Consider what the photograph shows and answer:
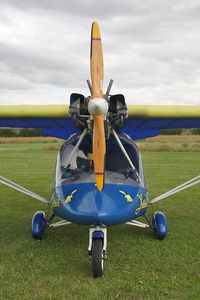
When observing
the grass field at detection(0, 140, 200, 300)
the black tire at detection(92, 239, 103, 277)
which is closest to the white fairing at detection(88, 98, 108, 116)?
the black tire at detection(92, 239, 103, 277)

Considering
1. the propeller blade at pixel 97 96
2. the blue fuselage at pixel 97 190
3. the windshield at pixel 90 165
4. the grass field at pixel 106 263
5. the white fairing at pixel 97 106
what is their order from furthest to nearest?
the windshield at pixel 90 165 → the blue fuselage at pixel 97 190 → the propeller blade at pixel 97 96 → the white fairing at pixel 97 106 → the grass field at pixel 106 263

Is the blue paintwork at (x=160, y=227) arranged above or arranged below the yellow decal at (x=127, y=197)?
below

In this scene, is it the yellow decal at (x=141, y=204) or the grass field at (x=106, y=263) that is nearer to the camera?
the grass field at (x=106, y=263)

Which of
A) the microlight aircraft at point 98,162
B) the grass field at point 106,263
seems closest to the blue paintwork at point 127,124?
the microlight aircraft at point 98,162

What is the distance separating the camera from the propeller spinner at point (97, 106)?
187 inches

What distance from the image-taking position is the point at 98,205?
16.8ft

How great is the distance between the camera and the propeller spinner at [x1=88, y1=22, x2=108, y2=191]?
475 centimetres

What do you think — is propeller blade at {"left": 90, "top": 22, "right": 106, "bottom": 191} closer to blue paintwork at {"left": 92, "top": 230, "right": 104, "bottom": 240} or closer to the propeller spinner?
the propeller spinner

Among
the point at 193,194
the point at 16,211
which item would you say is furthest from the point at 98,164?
the point at 193,194

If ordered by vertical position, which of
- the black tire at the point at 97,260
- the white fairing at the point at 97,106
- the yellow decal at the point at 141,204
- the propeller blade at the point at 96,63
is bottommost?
the black tire at the point at 97,260

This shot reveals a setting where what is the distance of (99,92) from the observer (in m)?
4.96

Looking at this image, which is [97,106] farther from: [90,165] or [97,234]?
[97,234]

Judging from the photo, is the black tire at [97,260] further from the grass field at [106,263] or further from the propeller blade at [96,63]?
the propeller blade at [96,63]

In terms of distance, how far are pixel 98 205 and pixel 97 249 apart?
0.54m
